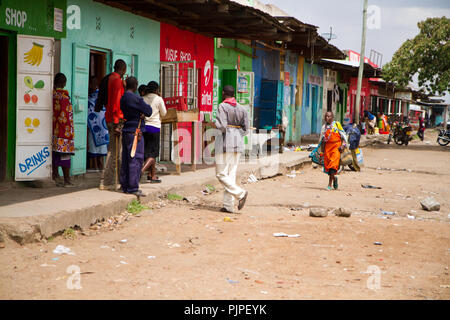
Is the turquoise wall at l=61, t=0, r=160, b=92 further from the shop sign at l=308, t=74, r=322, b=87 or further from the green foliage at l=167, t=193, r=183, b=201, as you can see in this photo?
the shop sign at l=308, t=74, r=322, b=87

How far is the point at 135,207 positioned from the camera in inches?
307

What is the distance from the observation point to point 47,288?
4.40 meters

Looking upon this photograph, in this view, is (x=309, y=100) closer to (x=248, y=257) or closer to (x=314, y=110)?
(x=314, y=110)

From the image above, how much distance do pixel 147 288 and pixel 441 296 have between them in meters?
2.19

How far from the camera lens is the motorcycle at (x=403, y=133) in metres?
26.7

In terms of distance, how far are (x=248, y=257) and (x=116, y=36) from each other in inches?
232

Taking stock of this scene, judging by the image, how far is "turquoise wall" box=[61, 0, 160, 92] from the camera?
9.02 meters

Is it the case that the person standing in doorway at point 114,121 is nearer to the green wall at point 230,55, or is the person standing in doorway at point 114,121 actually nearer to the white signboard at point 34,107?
the white signboard at point 34,107

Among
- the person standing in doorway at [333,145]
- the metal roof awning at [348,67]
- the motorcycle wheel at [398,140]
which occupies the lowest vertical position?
the motorcycle wheel at [398,140]

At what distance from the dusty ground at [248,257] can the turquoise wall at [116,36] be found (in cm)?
283

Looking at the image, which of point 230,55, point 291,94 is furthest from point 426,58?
point 230,55

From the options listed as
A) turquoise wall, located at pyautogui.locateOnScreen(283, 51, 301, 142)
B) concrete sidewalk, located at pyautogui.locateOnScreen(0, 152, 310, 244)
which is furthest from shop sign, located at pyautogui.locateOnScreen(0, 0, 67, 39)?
turquoise wall, located at pyautogui.locateOnScreen(283, 51, 301, 142)

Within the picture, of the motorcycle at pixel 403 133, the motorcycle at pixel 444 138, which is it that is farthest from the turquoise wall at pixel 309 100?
the motorcycle at pixel 444 138

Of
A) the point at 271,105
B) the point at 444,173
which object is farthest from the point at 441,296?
the point at 271,105
